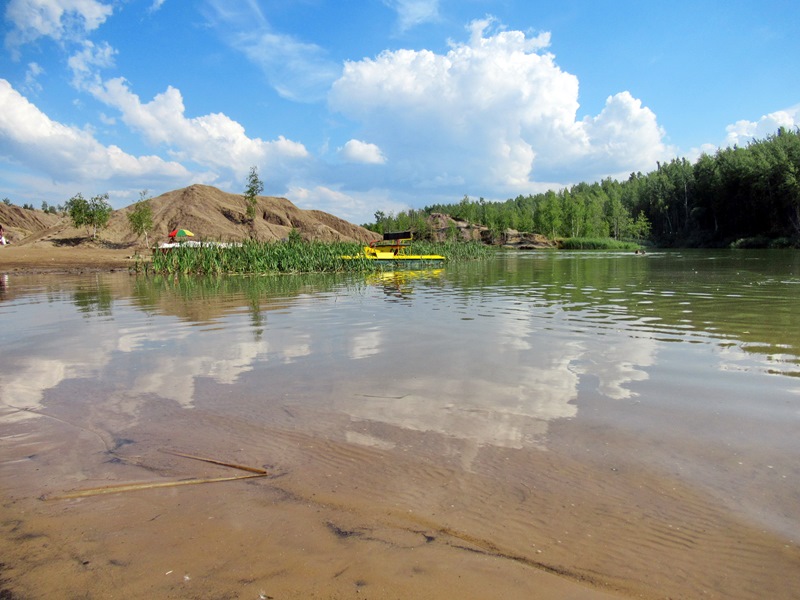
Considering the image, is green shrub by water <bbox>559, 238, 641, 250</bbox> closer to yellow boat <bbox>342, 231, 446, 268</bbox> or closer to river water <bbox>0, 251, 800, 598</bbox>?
yellow boat <bbox>342, 231, 446, 268</bbox>

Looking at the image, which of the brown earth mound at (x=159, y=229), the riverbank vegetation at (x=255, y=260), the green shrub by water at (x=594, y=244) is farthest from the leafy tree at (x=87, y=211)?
the green shrub by water at (x=594, y=244)

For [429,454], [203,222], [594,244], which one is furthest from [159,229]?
[429,454]

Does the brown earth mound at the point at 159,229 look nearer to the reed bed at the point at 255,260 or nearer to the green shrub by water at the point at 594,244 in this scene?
the reed bed at the point at 255,260

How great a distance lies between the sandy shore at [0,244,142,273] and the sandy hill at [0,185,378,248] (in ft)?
23.3

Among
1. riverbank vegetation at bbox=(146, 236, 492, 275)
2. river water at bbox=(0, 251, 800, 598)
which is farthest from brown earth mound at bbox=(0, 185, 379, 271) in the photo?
river water at bbox=(0, 251, 800, 598)

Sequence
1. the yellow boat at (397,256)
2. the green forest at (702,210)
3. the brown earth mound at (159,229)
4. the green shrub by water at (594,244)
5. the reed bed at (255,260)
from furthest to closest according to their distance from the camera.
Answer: the green shrub by water at (594,244)
the green forest at (702,210)
the brown earth mound at (159,229)
the yellow boat at (397,256)
the reed bed at (255,260)

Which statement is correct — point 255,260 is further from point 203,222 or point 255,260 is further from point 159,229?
point 159,229

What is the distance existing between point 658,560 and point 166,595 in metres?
2.17

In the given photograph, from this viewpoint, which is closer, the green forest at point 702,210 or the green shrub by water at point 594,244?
the green forest at point 702,210

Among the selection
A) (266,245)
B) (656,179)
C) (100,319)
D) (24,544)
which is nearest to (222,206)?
(266,245)

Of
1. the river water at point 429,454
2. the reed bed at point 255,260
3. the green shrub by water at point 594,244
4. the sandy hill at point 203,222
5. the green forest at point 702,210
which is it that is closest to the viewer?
the river water at point 429,454

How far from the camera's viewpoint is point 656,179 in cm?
9462

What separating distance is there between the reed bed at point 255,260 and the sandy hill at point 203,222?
15000 millimetres

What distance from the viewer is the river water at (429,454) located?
230 centimetres
